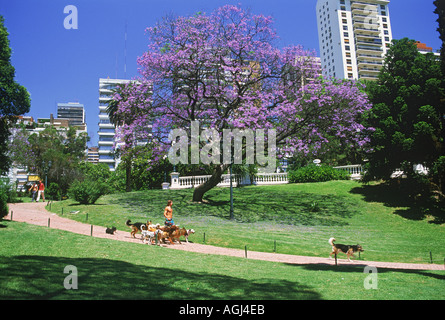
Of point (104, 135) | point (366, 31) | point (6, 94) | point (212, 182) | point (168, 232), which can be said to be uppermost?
point (366, 31)

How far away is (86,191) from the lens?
68.5 feet

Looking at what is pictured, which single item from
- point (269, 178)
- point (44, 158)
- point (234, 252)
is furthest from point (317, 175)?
point (44, 158)

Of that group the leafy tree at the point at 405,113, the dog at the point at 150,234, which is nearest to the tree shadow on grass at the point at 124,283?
the dog at the point at 150,234

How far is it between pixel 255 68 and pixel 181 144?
7461 mm

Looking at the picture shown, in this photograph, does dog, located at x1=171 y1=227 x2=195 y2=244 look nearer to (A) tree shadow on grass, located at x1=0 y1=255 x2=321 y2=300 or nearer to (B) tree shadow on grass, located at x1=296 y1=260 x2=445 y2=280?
(A) tree shadow on grass, located at x1=0 y1=255 x2=321 y2=300

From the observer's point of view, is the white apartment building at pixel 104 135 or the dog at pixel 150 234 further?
the white apartment building at pixel 104 135

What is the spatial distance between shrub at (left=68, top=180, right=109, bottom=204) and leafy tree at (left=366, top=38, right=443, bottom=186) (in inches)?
795

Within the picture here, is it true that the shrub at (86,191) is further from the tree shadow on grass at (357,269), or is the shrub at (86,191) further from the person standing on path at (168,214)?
the tree shadow on grass at (357,269)

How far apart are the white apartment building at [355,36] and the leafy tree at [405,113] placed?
8220 cm

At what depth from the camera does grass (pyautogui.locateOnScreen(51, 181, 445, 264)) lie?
1472 centimetres

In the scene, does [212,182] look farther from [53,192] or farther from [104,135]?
[104,135]

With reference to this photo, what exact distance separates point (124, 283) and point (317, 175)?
29.6 metres

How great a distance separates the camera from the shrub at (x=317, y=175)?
33.3 metres
